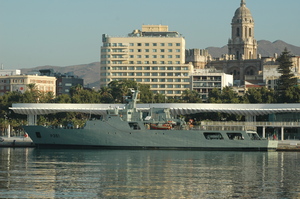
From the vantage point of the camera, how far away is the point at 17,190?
5106cm

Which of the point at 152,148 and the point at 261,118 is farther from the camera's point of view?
the point at 261,118

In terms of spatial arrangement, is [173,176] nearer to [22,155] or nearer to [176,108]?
[22,155]

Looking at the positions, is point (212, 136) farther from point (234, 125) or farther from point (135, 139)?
point (135, 139)

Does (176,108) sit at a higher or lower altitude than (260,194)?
higher

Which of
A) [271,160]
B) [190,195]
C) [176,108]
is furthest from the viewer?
[176,108]

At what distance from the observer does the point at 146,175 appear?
6103 centimetres

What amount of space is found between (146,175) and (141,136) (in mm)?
34949

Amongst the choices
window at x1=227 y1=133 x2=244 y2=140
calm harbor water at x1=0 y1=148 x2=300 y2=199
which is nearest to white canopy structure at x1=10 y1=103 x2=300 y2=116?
window at x1=227 y1=133 x2=244 y2=140

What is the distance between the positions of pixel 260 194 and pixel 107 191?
10929 millimetres

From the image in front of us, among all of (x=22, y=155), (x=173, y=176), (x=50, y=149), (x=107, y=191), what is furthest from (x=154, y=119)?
(x=107, y=191)

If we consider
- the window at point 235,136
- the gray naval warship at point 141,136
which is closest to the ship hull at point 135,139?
the gray naval warship at point 141,136

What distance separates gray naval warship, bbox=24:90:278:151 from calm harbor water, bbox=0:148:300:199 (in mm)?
8885

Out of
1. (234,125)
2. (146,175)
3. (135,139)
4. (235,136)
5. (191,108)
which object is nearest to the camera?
(146,175)

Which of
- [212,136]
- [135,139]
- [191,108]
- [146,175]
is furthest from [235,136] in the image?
[146,175]
